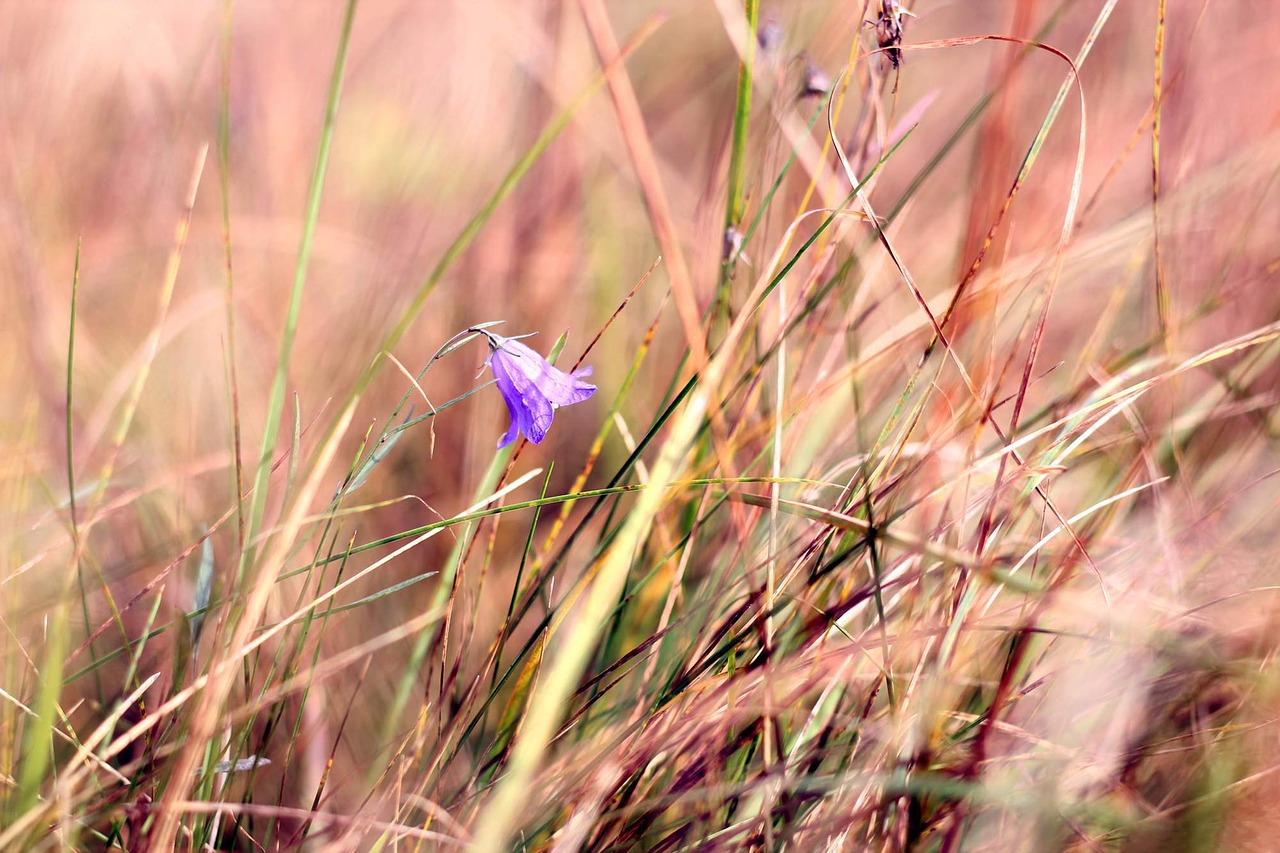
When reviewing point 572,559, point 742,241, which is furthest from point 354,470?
point 572,559

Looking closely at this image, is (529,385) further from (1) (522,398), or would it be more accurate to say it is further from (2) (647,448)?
(2) (647,448)

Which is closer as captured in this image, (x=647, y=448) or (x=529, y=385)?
(x=529, y=385)

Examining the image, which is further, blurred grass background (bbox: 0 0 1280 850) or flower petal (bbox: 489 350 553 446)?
flower petal (bbox: 489 350 553 446)

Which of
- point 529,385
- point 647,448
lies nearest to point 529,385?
point 529,385

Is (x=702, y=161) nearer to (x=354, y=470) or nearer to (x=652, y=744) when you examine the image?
(x=354, y=470)
